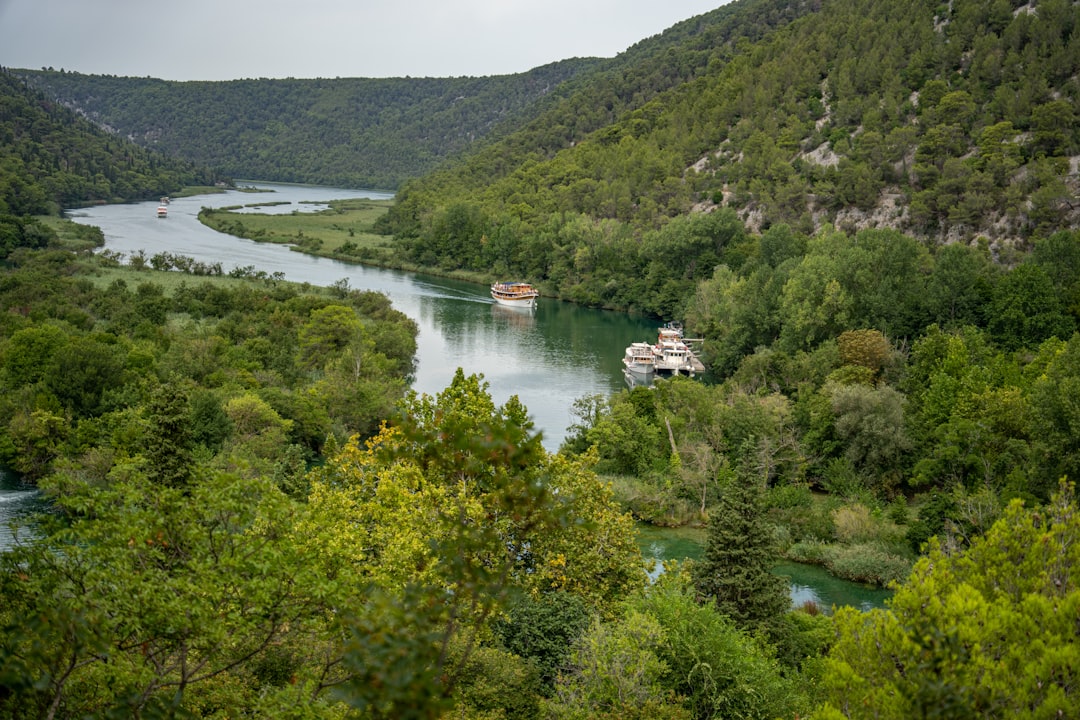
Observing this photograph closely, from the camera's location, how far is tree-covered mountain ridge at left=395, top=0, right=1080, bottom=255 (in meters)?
64.6

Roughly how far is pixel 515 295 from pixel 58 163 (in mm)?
81096

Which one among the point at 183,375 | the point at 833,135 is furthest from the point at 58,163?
the point at 833,135

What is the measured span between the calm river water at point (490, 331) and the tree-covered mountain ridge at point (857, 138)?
17.3 m

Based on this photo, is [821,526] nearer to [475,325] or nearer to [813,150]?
[475,325]

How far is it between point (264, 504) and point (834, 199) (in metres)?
73.1

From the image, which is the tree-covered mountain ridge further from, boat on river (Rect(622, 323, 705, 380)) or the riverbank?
the riverbank

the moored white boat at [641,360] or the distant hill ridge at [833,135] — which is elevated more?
the distant hill ridge at [833,135]

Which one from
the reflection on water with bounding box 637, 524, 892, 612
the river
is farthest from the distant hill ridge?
the reflection on water with bounding box 637, 524, 892, 612

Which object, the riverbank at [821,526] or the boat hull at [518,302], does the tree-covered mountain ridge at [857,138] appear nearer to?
the boat hull at [518,302]

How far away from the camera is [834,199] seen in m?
76.4

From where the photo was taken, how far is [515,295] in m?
78.8

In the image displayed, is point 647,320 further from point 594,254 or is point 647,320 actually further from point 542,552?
point 542,552

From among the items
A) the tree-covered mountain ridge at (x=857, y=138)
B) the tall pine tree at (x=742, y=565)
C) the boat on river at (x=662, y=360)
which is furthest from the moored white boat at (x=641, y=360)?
the tall pine tree at (x=742, y=565)

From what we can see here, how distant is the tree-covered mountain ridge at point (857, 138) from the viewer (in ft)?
212
